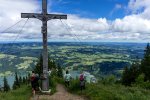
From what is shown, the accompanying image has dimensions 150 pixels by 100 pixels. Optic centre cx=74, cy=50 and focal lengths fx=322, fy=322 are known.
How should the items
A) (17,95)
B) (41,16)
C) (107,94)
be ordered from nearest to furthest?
(107,94)
(17,95)
(41,16)

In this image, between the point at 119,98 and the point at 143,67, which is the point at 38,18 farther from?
the point at 143,67

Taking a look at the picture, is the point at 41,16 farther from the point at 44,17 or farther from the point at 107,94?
the point at 107,94

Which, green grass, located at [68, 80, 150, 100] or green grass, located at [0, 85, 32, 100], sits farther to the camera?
green grass, located at [0, 85, 32, 100]

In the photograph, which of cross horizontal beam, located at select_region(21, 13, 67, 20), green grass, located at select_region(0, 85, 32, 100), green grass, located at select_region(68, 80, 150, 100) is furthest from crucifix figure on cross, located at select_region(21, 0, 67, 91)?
green grass, located at select_region(68, 80, 150, 100)

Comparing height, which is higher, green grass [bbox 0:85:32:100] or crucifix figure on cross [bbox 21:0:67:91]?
crucifix figure on cross [bbox 21:0:67:91]

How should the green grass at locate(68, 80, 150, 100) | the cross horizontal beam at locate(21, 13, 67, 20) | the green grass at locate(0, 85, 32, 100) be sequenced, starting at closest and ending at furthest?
the green grass at locate(68, 80, 150, 100) < the green grass at locate(0, 85, 32, 100) < the cross horizontal beam at locate(21, 13, 67, 20)

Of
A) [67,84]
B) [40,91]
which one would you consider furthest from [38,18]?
[67,84]

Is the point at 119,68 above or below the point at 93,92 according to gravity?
below

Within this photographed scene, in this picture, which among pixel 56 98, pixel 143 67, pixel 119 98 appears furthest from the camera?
pixel 143 67

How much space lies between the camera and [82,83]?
24.6 meters

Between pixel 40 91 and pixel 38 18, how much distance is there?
5323mm

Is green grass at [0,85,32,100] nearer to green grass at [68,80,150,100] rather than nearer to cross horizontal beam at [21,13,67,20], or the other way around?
green grass at [68,80,150,100]

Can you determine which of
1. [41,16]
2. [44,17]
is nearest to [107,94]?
[44,17]

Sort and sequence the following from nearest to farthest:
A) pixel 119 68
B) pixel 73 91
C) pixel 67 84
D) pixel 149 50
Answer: pixel 73 91 < pixel 67 84 < pixel 149 50 < pixel 119 68
